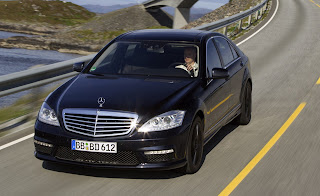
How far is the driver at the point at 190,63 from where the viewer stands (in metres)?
7.80

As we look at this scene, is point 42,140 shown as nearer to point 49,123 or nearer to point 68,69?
point 49,123

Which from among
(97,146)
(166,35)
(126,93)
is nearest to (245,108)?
(166,35)

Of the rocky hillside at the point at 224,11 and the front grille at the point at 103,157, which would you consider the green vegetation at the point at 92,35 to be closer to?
the rocky hillside at the point at 224,11

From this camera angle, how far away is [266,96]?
12586 millimetres

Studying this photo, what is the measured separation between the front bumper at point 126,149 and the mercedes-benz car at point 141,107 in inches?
0.4

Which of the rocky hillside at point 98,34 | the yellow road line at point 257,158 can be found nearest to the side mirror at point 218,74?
the yellow road line at point 257,158

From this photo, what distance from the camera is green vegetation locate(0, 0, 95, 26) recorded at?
170250 mm

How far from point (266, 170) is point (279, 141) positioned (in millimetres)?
1665

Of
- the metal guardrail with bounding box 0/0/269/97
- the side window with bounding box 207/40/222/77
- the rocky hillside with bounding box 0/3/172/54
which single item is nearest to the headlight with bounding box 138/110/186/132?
the side window with bounding box 207/40/222/77

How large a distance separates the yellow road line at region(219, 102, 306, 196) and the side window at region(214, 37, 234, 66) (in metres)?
1.36

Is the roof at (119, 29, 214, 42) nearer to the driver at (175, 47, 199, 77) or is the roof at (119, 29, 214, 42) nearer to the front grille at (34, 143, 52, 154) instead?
the driver at (175, 47, 199, 77)

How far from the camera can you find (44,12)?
182m

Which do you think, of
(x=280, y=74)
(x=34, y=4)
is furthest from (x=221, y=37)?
(x=34, y=4)

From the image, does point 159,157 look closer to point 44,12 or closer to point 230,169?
point 230,169
